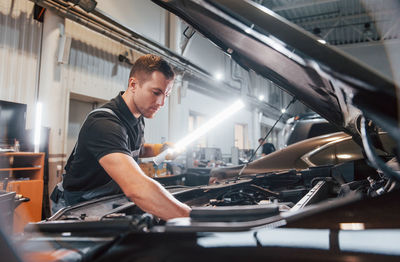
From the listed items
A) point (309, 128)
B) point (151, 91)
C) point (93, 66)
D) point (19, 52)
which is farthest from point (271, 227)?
point (93, 66)

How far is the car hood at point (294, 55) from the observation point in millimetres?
571

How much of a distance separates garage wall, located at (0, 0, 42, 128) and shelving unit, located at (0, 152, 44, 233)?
64 centimetres

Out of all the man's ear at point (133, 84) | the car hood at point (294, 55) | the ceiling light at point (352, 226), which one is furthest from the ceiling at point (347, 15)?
the ceiling light at point (352, 226)

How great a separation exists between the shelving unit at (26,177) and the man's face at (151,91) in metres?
3.15

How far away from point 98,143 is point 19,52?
431cm

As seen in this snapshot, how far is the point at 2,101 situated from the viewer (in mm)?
3908

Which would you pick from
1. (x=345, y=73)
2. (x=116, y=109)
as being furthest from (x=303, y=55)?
(x=116, y=109)

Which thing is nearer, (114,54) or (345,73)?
(345,73)

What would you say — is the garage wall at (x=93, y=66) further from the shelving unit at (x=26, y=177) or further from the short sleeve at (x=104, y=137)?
the short sleeve at (x=104, y=137)

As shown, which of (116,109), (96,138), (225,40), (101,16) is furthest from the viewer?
(101,16)

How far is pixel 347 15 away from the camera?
9.12m

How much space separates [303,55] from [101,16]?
16.5ft

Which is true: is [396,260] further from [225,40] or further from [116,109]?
[116,109]

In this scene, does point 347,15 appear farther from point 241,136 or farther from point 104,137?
point 104,137
